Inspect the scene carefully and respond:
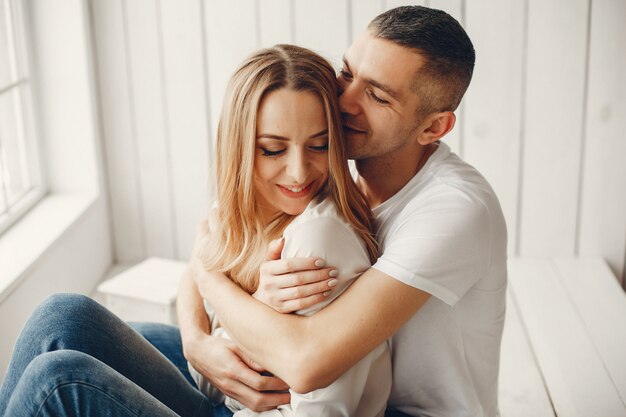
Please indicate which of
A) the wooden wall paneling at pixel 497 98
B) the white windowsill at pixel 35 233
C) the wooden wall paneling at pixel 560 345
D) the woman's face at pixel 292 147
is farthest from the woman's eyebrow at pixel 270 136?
the wooden wall paneling at pixel 497 98

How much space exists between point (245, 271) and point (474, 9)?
1659 mm

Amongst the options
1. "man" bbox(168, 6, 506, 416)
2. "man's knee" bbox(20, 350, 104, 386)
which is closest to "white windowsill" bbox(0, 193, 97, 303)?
"man" bbox(168, 6, 506, 416)

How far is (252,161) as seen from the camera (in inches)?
59.7

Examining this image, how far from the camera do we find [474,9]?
282cm

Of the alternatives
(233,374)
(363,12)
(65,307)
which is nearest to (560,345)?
(233,374)

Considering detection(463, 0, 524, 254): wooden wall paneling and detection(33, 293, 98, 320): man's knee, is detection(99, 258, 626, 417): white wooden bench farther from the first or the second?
detection(33, 293, 98, 320): man's knee

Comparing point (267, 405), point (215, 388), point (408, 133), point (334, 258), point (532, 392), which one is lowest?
point (532, 392)

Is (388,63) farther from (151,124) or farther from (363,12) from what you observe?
(151,124)

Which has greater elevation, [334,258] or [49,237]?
[334,258]

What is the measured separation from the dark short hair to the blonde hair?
163mm

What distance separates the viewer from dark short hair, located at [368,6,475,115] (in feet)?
5.09

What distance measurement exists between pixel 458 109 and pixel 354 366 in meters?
1.77

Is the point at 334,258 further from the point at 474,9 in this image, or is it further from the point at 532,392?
the point at 474,9

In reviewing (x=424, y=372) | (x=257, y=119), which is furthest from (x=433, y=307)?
(x=257, y=119)
